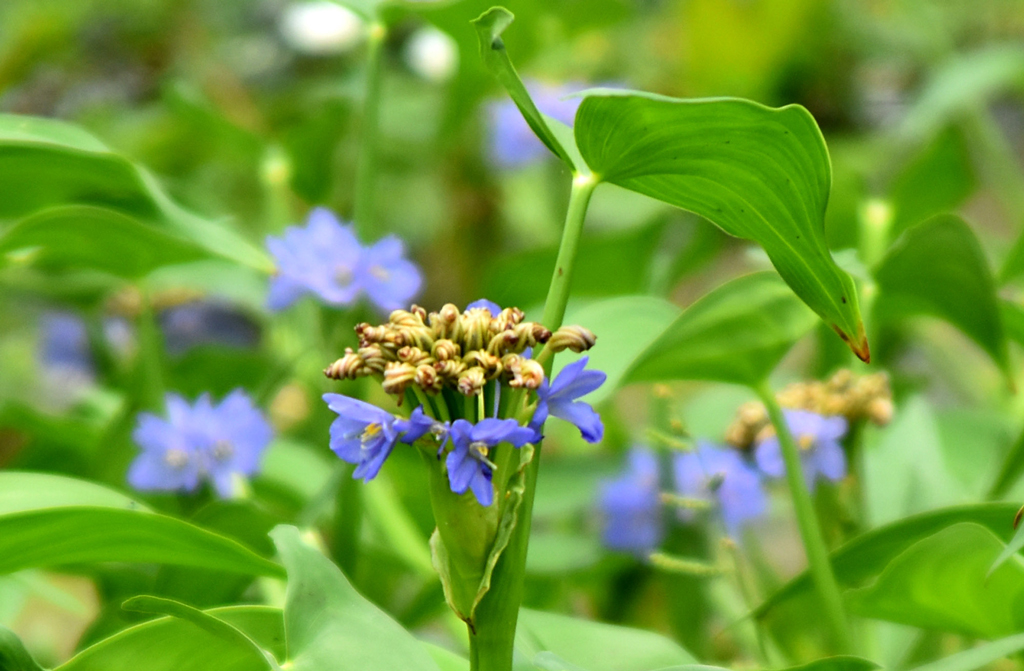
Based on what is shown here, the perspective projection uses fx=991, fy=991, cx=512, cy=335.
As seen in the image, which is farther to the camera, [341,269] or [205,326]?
[205,326]

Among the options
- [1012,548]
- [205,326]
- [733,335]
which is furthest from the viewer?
[205,326]

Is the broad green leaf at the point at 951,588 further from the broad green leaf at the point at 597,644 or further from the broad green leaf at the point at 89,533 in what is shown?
the broad green leaf at the point at 89,533

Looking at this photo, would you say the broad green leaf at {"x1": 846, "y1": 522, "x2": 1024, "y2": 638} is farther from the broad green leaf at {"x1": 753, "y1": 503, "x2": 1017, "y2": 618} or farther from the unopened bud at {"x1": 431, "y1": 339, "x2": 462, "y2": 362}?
the unopened bud at {"x1": 431, "y1": 339, "x2": 462, "y2": 362}

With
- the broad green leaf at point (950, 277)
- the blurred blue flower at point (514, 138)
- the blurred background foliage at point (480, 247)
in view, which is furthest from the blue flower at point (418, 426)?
the blurred blue flower at point (514, 138)

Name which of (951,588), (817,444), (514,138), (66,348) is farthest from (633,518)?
(66,348)

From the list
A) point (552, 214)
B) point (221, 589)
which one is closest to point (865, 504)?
point (221, 589)

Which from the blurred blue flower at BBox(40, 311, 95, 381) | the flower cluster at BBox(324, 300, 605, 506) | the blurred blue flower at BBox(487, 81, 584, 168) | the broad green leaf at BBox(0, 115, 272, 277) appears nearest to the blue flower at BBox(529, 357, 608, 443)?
the flower cluster at BBox(324, 300, 605, 506)

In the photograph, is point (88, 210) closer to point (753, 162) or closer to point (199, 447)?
point (199, 447)
